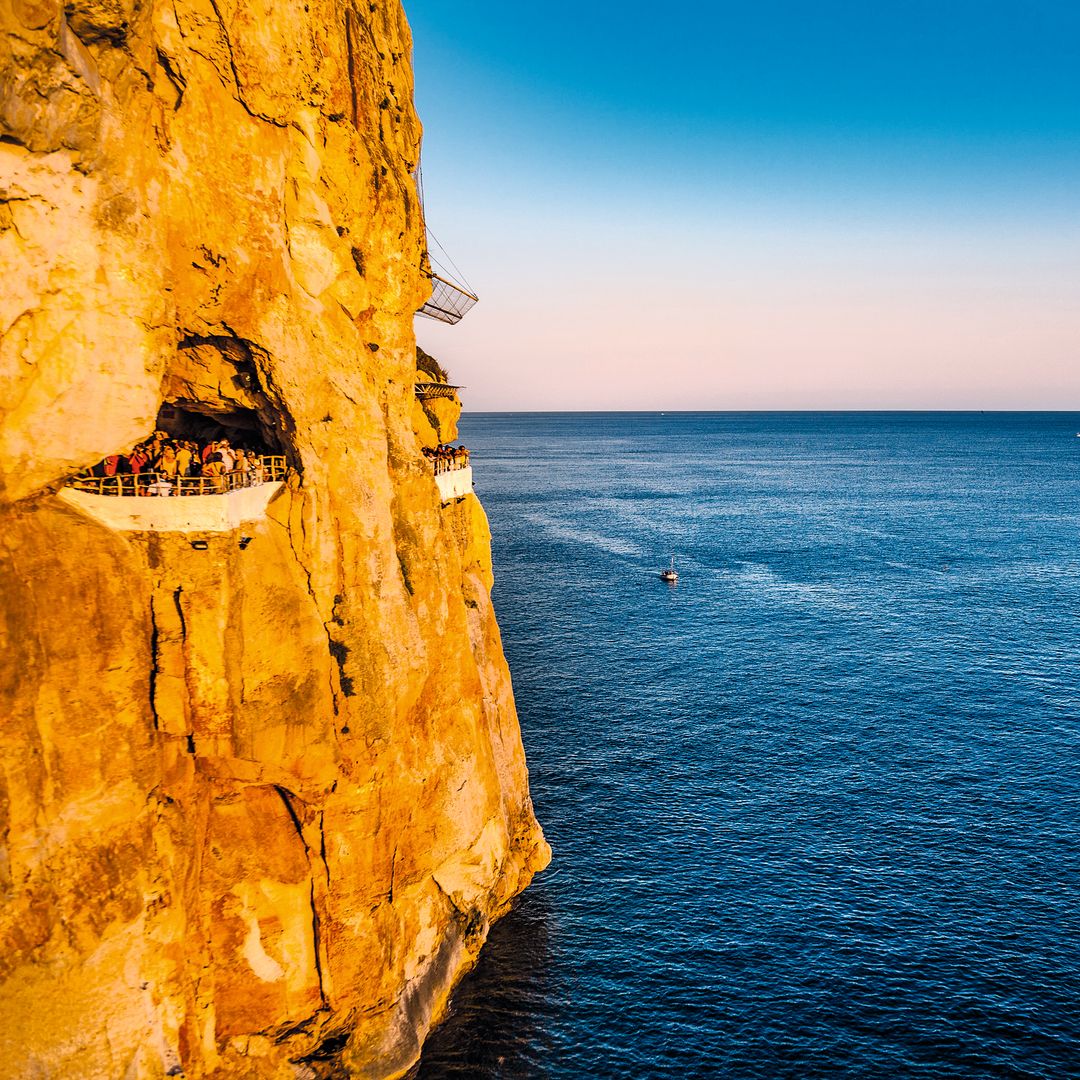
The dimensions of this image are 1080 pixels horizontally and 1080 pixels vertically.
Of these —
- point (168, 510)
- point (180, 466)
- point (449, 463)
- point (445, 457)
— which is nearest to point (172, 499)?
point (168, 510)

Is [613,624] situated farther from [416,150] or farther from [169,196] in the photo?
[169,196]

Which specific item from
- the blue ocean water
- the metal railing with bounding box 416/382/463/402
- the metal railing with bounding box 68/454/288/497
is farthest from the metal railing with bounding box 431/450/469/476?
the blue ocean water

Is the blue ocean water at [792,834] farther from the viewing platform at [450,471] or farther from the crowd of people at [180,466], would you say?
the crowd of people at [180,466]

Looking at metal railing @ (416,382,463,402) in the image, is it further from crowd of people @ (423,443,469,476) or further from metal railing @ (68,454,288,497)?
metal railing @ (68,454,288,497)

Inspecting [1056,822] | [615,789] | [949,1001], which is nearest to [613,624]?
[615,789]

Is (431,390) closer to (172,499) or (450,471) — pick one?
(450,471)

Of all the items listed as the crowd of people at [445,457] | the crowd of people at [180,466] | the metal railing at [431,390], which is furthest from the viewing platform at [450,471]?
the crowd of people at [180,466]
